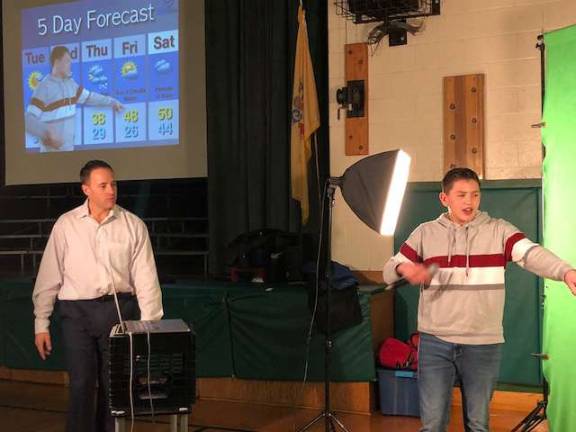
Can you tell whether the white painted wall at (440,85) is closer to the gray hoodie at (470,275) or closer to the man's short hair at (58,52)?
the gray hoodie at (470,275)

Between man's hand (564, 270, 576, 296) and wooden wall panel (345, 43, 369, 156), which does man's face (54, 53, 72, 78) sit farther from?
man's hand (564, 270, 576, 296)

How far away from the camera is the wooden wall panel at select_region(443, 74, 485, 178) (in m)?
4.78

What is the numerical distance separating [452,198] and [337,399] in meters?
2.17

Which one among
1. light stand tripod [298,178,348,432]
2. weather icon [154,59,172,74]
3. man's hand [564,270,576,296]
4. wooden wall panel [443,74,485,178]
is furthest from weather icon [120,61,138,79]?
man's hand [564,270,576,296]

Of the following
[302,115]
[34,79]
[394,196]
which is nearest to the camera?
[394,196]

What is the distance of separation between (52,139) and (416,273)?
451cm

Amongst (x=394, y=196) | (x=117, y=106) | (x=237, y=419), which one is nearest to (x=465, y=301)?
(x=394, y=196)

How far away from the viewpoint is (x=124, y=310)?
3.44 metres

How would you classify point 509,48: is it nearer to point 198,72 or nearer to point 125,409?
point 198,72

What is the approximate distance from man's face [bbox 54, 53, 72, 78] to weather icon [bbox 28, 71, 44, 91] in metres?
0.19

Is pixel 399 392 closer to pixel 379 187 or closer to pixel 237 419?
pixel 237 419

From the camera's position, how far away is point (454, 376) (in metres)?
2.98

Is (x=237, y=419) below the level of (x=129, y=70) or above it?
below

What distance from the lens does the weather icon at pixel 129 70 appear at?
19.6 ft
